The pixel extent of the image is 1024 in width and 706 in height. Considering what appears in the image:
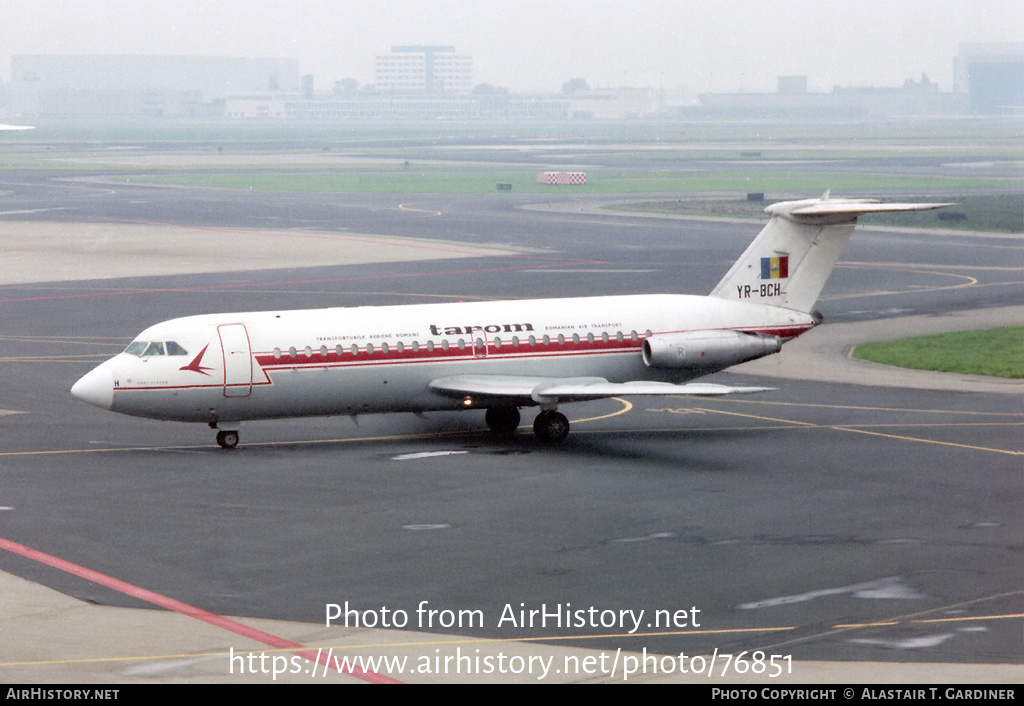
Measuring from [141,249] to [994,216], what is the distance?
5860 centimetres

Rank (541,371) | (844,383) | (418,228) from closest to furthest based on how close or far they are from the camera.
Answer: (541,371), (844,383), (418,228)

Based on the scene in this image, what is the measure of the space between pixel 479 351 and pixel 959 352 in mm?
20766

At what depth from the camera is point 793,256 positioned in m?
39.9

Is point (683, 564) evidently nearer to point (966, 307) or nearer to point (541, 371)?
point (541, 371)

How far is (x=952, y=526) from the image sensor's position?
27078mm

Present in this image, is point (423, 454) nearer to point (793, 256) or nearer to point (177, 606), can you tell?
point (793, 256)

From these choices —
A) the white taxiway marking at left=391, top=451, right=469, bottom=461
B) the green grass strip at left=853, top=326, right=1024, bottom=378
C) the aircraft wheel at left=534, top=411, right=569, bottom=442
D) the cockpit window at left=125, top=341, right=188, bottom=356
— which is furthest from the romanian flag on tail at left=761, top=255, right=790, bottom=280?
the cockpit window at left=125, top=341, right=188, bottom=356

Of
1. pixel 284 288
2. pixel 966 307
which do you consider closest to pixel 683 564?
pixel 966 307

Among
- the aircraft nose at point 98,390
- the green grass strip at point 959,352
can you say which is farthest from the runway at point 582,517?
the green grass strip at point 959,352

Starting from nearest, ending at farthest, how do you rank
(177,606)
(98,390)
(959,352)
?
1. (177,606)
2. (98,390)
3. (959,352)

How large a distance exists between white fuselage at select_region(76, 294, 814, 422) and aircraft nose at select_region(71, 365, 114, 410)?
0.02 metres

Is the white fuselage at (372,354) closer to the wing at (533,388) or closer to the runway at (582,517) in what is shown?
the wing at (533,388)

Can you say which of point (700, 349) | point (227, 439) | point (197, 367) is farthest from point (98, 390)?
point (700, 349)

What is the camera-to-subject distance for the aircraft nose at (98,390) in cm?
3416
